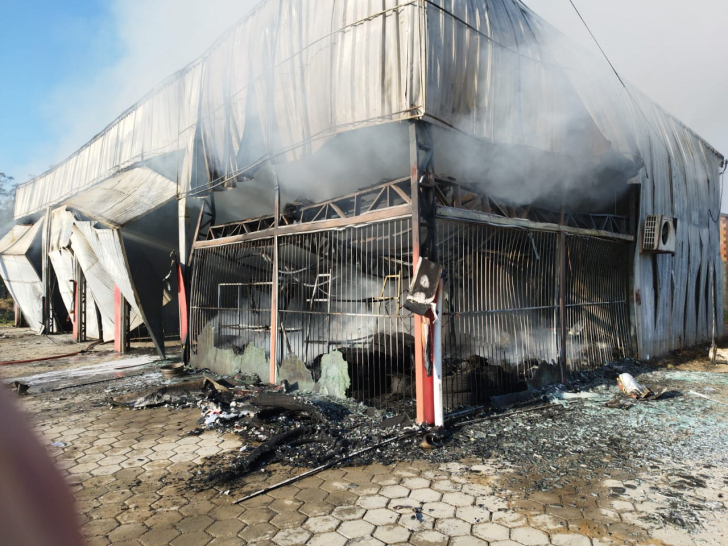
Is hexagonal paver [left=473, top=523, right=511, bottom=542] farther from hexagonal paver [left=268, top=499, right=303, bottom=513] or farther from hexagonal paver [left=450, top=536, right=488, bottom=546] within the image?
hexagonal paver [left=268, top=499, right=303, bottom=513]

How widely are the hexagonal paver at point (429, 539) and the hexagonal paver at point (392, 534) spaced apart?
0.07 metres

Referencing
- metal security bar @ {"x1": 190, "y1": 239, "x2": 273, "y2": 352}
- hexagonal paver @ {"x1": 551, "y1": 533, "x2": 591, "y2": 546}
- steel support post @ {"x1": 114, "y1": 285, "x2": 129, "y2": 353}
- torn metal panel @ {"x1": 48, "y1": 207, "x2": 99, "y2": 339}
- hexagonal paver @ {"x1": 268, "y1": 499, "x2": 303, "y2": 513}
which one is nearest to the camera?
hexagonal paver @ {"x1": 551, "y1": 533, "x2": 591, "y2": 546}

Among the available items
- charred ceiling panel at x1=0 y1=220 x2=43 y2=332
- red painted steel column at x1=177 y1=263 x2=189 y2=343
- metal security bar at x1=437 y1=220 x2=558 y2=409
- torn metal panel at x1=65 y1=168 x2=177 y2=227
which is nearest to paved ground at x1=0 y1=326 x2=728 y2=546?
metal security bar at x1=437 y1=220 x2=558 y2=409

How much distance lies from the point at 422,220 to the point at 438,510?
3.41m

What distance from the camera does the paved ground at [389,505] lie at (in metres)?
3.51

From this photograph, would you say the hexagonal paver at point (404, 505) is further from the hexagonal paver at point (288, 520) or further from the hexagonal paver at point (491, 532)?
the hexagonal paver at point (288, 520)

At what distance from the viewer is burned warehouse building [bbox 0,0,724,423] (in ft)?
19.7

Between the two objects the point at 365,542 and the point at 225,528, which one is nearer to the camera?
the point at 365,542

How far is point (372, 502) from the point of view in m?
4.05

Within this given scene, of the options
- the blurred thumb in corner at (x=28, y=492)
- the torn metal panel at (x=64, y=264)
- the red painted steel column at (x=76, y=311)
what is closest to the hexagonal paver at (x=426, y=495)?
the blurred thumb in corner at (x=28, y=492)

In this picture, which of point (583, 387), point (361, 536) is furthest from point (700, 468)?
point (361, 536)

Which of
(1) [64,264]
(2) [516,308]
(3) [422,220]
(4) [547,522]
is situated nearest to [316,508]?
(4) [547,522]

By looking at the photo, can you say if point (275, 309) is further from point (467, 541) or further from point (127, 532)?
point (467, 541)

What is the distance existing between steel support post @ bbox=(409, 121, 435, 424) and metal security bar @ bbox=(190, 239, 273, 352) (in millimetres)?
4104
